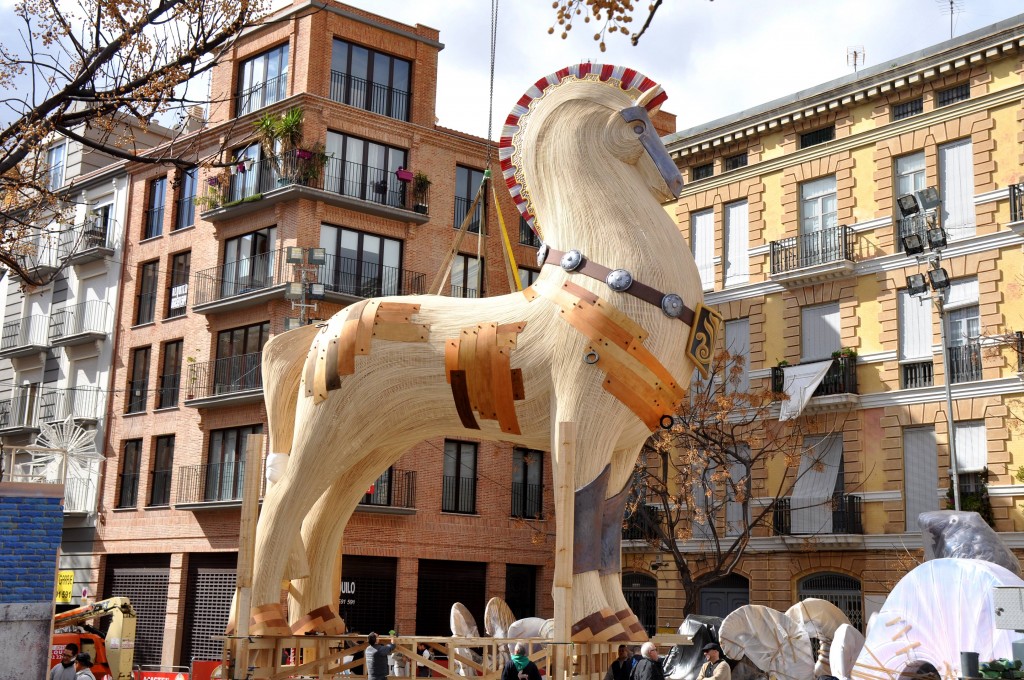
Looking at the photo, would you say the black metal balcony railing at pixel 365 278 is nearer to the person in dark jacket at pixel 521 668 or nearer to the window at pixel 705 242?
the window at pixel 705 242

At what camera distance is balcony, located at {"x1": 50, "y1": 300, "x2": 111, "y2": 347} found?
36969 mm

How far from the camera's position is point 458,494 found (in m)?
33.4

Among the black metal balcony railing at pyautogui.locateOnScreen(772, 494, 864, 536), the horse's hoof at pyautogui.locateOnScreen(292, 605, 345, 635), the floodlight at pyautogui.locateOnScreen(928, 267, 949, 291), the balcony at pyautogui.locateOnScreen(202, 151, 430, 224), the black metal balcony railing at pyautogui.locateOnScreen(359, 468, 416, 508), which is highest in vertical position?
the balcony at pyautogui.locateOnScreen(202, 151, 430, 224)

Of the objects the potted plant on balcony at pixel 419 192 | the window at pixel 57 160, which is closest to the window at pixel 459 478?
the potted plant on balcony at pixel 419 192

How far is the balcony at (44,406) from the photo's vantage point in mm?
36688

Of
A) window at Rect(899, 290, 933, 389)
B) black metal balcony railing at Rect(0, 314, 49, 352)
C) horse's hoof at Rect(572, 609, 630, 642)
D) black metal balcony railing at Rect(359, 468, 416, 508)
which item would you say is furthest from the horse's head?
black metal balcony railing at Rect(0, 314, 49, 352)

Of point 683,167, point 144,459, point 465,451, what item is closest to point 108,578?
point 144,459

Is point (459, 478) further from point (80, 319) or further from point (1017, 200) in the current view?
point (1017, 200)

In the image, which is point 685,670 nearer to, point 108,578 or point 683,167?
point 683,167

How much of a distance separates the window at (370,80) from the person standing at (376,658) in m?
23.8

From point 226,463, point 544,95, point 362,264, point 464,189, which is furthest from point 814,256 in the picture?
point 544,95

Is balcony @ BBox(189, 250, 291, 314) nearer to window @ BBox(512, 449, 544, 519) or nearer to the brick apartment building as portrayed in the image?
the brick apartment building

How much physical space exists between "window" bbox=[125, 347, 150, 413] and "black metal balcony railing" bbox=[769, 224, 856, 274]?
1830 centimetres

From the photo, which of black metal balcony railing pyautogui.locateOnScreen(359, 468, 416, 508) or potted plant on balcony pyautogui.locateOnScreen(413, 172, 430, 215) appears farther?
potted plant on balcony pyautogui.locateOnScreen(413, 172, 430, 215)
